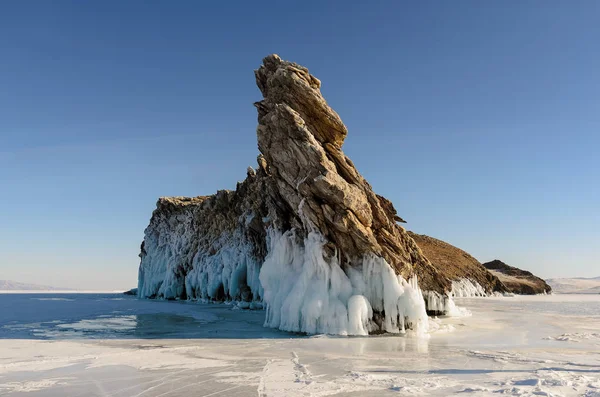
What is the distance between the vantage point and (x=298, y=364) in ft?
46.6

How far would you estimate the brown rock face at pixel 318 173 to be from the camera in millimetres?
23375

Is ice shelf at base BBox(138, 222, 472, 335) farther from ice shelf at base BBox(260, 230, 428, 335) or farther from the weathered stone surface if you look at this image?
the weathered stone surface

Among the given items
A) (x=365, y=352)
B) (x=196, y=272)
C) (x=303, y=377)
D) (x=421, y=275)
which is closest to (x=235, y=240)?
(x=196, y=272)

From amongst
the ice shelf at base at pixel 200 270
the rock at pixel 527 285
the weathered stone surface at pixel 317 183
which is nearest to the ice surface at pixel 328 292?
the weathered stone surface at pixel 317 183

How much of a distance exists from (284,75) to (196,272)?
166 feet

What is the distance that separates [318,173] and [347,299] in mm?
6528

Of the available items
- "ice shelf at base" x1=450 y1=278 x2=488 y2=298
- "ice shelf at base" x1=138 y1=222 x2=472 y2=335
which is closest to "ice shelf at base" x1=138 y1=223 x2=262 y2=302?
"ice shelf at base" x1=138 y1=222 x2=472 y2=335

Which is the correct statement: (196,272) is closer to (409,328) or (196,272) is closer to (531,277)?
(409,328)

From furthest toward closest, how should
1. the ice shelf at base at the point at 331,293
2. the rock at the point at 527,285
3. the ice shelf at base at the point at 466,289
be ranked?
the rock at the point at 527,285, the ice shelf at base at the point at 466,289, the ice shelf at base at the point at 331,293

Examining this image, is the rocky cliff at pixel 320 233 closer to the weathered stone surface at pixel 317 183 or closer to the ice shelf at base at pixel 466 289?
the weathered stone surface at pixel 317 183

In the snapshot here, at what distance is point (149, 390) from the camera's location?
1101 centimetres

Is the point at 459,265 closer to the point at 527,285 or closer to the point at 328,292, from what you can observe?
the point at 527,285

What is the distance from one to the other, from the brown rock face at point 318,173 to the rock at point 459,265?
5941cm

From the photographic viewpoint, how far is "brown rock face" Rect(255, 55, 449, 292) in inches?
920
